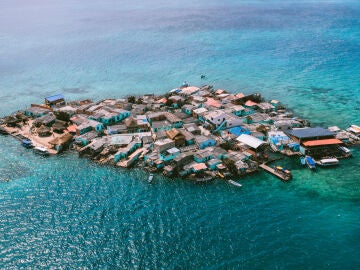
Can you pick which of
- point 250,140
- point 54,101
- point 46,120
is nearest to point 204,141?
point 250,140

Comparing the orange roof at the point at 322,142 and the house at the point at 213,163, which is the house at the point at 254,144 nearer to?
the house at the point at 213,163

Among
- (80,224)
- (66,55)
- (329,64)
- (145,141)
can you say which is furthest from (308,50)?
(80,224)

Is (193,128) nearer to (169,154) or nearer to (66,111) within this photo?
(169,154)

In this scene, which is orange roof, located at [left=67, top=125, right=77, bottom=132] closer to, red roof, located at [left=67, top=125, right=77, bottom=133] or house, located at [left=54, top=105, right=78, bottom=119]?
red roof, located at [left=67, top=125, right=77, bottom=133]

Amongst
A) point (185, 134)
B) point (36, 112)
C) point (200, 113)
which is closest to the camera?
point (185, 134)

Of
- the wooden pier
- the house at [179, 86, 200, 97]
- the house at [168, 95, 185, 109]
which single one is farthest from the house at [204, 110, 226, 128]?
the house at [179, 86, 200, 97]

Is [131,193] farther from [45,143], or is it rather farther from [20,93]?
[20,93]

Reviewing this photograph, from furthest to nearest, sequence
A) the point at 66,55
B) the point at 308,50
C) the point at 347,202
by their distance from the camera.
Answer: the point at 66,55, the point at 308,50, the point at 347,202
